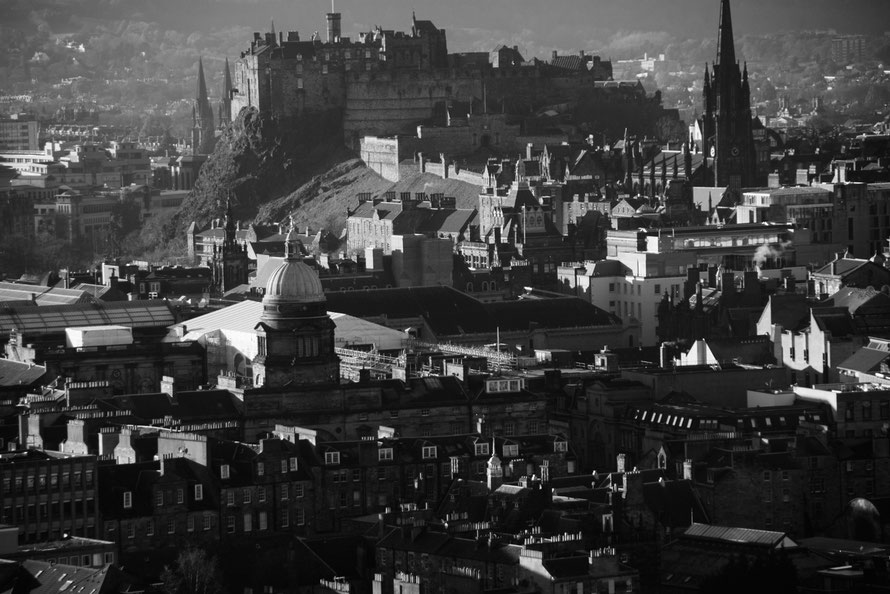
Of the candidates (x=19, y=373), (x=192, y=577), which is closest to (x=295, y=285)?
(x=19, y=373)

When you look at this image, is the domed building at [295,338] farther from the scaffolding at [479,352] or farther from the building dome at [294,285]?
the scaffolding at [479,352]

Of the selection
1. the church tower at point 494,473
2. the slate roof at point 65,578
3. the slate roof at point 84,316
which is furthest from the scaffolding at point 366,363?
the slate roof at point 65,578

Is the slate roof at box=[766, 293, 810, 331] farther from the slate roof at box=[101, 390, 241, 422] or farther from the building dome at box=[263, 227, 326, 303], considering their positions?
the slate roof at box=[101, 390, 241, 422]

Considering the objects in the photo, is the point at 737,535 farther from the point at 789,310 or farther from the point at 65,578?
the point at 789,310

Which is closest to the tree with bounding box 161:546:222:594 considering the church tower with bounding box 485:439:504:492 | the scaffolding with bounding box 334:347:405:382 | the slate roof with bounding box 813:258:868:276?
the church tower with bounding box 485:439:504:492

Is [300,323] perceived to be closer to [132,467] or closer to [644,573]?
[132,467]

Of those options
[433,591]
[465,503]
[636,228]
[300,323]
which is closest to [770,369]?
[300,323]
